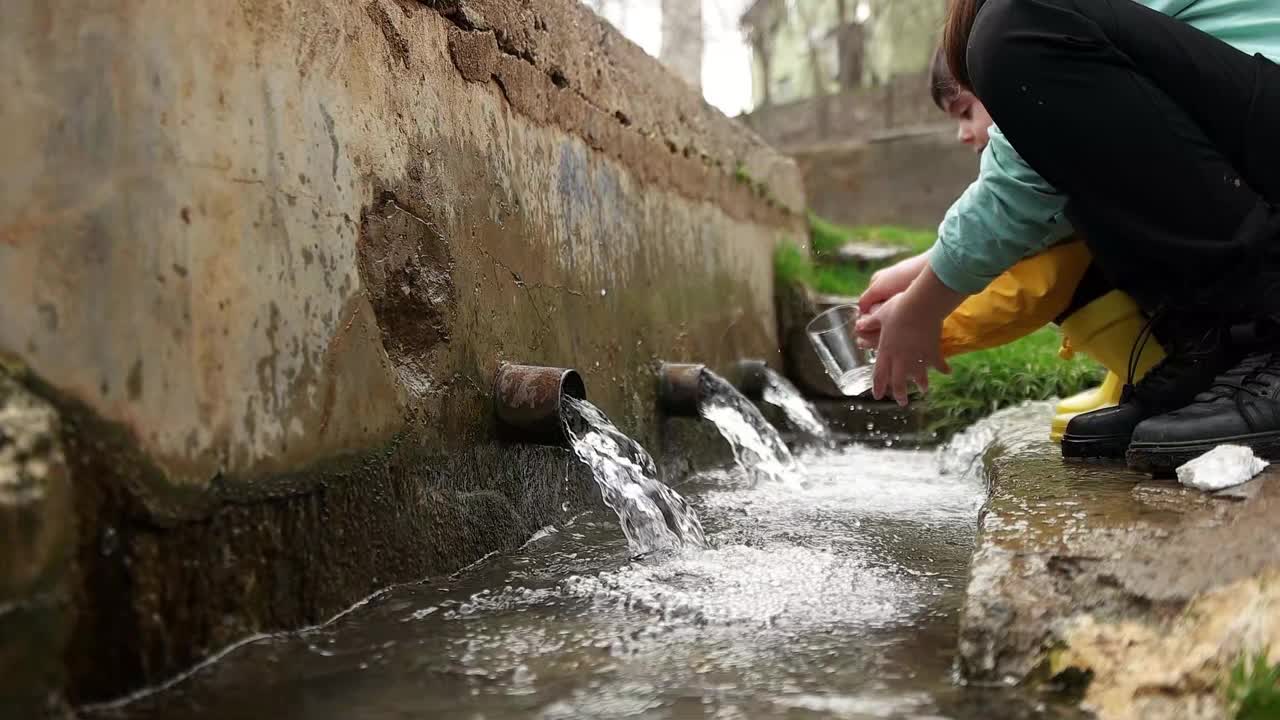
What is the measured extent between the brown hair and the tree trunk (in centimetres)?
945

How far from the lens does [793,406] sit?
3.95 m

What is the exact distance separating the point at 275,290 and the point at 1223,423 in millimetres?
1428

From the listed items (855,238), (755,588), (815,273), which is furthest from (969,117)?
(855,238)

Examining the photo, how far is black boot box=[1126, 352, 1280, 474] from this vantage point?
1633mm

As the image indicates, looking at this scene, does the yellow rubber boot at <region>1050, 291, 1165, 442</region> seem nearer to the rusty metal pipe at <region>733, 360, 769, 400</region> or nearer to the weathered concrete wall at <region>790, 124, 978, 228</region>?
the rusty metal pipe at <region>733, 360, 769, 400</region>

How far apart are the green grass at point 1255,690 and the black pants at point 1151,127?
867mm

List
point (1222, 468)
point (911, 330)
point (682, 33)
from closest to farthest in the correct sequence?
point (1222, 468), point (911, 330), point (682, 33)

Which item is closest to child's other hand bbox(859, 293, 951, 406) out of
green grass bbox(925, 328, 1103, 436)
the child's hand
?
the child's hand

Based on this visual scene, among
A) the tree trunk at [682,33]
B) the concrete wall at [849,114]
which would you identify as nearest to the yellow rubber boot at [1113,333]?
the tree trunk at [682,33]

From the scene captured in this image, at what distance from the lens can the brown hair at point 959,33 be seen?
1899 mm

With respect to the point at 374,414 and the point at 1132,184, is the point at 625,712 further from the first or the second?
the point at 1132,184

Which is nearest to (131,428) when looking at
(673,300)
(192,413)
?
(192,413)

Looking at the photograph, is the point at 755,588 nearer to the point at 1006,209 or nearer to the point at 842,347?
the point at 1006,209

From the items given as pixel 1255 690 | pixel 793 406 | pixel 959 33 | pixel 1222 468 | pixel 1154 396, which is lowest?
pixel 1255 690
